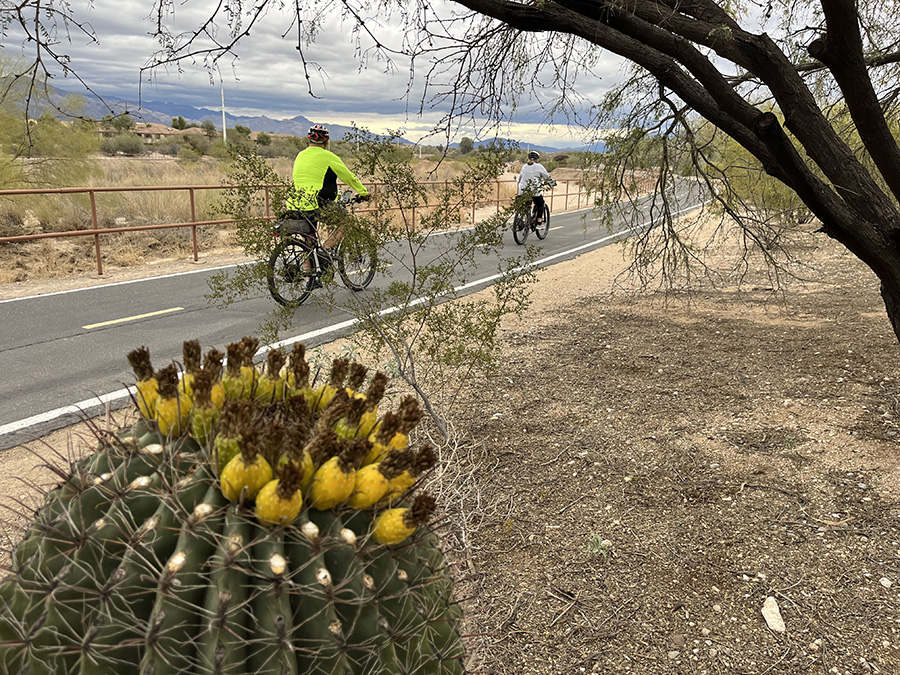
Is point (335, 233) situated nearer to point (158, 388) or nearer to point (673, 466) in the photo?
point (673, 466)

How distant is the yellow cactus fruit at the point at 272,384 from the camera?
169 cm

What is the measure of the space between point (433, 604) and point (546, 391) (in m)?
4.26

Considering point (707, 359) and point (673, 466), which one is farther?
point (707, 359)

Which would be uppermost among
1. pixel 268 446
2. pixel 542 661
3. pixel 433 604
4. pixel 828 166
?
pixel 828 166

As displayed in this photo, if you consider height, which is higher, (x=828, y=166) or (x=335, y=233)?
(x=828, y=166)

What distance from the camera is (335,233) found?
4.86 meters

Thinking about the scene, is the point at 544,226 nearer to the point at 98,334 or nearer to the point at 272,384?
the point at 98,334

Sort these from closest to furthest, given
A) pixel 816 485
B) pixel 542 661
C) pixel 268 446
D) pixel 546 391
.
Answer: pixel 268 446 < pixel 542 661 < pixel 816 485 < pixel 546 391

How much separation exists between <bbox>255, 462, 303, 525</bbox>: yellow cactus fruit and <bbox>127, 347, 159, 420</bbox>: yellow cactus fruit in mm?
446

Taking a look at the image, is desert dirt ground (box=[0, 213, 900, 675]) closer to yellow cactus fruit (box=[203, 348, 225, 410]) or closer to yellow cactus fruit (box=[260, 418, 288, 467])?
yellow cactus fruit (box=[203, 348, 225, 410])

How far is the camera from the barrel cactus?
3.91 feet

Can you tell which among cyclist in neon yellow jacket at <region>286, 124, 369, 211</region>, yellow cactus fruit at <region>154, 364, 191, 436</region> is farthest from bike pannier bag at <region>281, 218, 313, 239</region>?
yellow cactus fruit at <region>154, 364, 191, 436</region>

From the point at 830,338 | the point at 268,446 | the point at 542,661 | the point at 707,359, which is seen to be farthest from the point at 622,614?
the point at 830,338

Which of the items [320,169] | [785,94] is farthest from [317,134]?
[785,94]
